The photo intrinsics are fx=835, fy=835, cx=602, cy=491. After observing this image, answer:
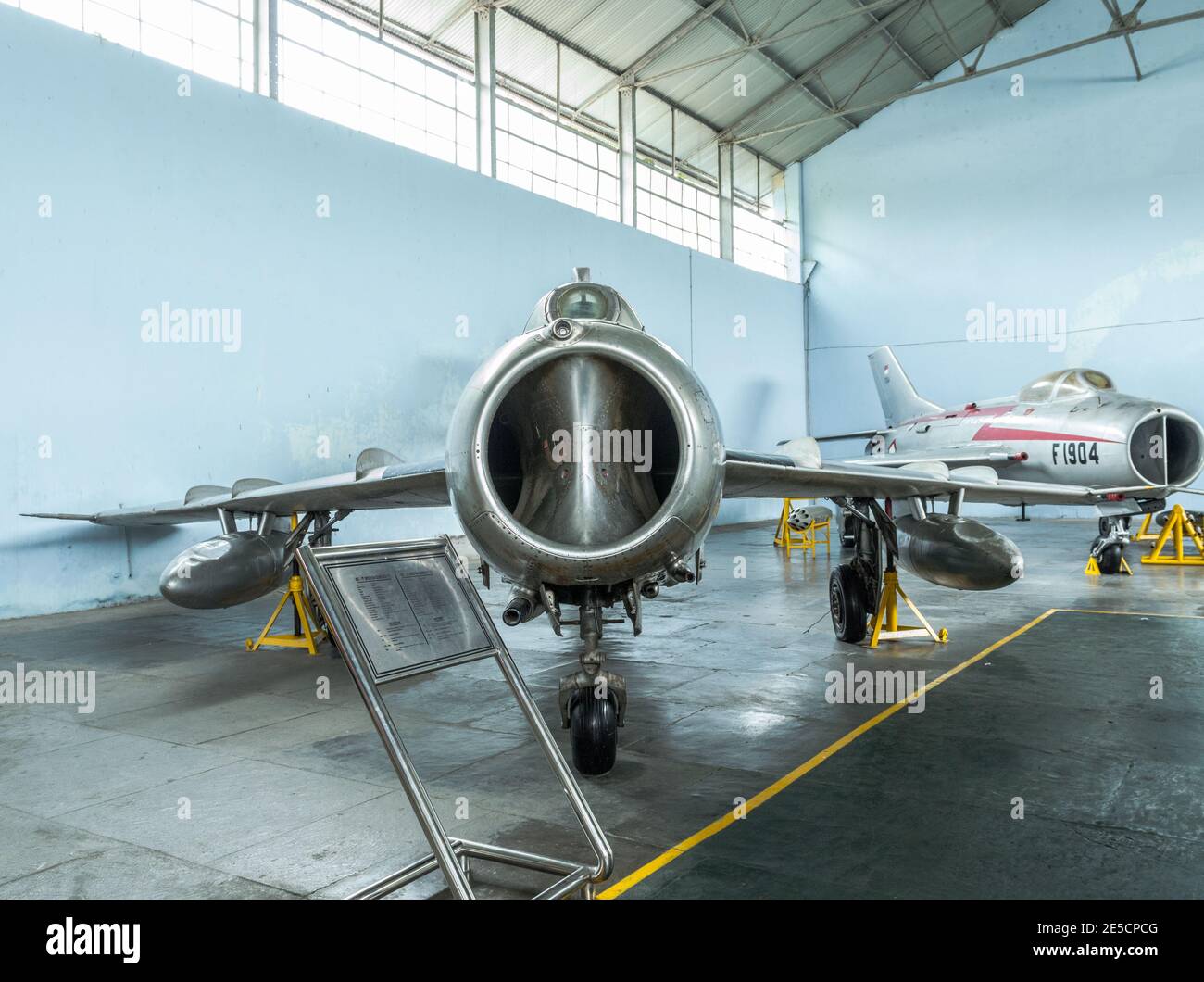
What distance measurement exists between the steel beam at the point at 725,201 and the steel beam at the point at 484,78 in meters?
9.65

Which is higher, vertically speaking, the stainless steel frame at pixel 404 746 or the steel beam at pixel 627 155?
the steel beam at pixel 627 155

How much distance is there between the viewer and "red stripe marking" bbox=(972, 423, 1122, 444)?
13328 mm

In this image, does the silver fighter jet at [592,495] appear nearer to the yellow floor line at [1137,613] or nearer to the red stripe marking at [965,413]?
the yellow floor line at [1137,613]

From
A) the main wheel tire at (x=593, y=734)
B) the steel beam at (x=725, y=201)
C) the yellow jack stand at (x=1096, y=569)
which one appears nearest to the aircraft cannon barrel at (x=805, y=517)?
the yellow jack stand at (x=1096, y=569)

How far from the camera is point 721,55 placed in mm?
18297

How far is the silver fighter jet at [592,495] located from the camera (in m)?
3.55

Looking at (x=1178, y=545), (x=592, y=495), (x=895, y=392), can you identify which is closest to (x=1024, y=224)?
(x=895, y=392)

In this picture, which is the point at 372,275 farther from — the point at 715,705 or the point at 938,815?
the point at 938,815

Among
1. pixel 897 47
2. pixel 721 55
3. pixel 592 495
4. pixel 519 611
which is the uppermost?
pixel 897 47

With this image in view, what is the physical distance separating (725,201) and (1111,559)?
1545 cm

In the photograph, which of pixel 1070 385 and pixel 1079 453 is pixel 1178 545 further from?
pixel 1070 385

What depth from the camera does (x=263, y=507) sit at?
6840 mm

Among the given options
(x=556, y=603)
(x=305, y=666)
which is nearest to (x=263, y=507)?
(x=305, y=666)

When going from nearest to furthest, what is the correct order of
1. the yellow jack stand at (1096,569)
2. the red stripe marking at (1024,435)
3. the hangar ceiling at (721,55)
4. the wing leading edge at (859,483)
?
the wing leading edge at (859,483) < the yellow jack stand at (1096,569) < the red stripe marking at (1024,435) < the hangar ceiling at (721,55)
